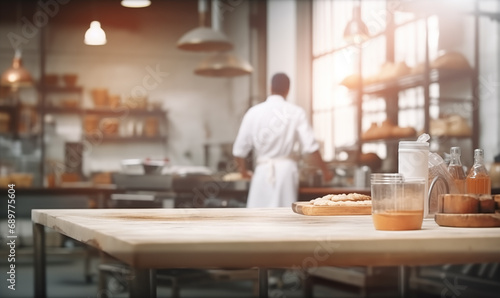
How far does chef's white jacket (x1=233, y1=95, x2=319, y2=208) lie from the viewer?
462cm

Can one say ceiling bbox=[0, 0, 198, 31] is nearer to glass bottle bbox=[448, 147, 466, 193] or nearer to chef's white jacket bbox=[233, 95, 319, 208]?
chef's white jacket bbox=[233, 95, 319, 208]

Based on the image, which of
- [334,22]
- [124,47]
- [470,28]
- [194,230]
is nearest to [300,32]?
[334,22]

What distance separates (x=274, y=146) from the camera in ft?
15.4

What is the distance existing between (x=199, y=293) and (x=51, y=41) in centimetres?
644

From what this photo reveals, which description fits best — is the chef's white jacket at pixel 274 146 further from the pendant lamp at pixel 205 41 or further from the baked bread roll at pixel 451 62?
the pendant lamp at pixel 205 41

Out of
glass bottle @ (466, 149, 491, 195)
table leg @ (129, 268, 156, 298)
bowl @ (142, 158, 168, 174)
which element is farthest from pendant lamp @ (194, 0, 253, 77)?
table leg @ (129, 268, 156, 298)

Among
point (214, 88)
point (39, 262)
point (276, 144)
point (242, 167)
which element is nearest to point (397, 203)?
point (39, 262)

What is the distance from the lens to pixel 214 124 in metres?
11.1

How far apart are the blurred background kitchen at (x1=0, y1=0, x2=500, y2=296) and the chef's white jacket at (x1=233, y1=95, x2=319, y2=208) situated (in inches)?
7.9

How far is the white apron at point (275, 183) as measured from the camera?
468cm

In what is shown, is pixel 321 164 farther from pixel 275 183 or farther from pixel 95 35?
pixel 95 35

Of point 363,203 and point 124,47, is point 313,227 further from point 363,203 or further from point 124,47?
point 124,47

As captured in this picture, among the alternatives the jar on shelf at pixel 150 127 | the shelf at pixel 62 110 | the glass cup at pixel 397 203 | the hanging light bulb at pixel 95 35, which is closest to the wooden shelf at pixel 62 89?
the shelf at pixel 62 110

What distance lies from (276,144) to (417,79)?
5.21 ft
